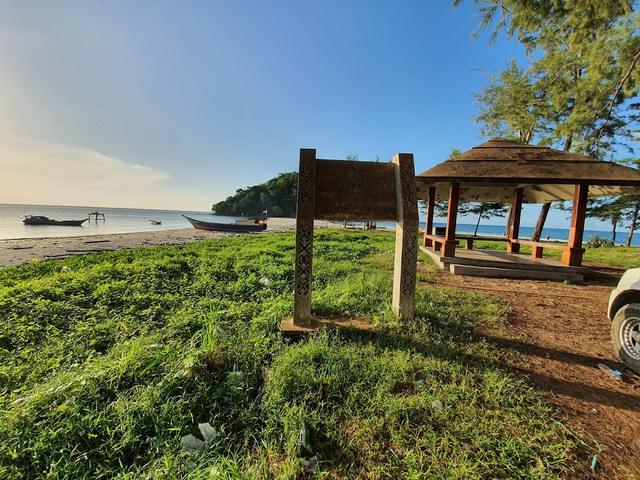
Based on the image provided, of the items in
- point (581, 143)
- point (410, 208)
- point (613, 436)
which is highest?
point (581, 143)

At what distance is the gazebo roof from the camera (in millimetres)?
7559

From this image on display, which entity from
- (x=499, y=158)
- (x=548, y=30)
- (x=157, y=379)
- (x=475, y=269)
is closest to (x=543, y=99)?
(x=548, y=30)

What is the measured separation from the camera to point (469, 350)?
11.2 feet

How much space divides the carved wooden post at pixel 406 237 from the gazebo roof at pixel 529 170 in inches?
171

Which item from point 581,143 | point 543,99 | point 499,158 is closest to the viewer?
point 499,158

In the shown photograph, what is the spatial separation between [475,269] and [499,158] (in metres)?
3.62

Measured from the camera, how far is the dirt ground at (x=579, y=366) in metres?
2.14

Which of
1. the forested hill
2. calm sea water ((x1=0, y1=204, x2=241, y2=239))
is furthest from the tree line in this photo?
the forested hill

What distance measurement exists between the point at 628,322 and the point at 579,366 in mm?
745

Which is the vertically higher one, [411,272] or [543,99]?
[543,99]

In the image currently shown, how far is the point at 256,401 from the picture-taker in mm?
2453

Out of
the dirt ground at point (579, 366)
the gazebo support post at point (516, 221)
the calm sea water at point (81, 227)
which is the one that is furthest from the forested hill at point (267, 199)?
the dirt ground at point (579, 366)

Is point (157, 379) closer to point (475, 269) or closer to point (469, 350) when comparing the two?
point (469, 350)

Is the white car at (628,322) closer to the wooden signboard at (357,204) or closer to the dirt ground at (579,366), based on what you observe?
the dirt ground at (579,366)
